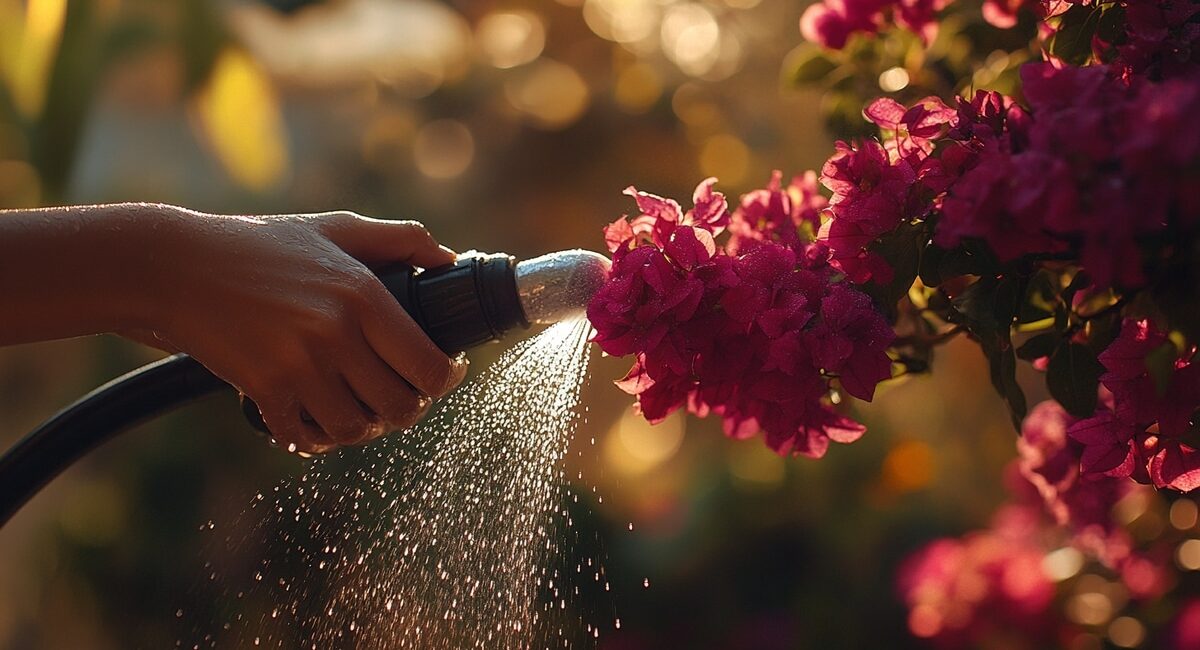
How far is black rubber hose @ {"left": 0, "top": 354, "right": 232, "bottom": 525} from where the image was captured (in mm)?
528

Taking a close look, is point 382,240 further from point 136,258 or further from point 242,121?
point 242,121

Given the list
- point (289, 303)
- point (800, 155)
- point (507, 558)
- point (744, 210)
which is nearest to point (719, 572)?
point (800, 155)

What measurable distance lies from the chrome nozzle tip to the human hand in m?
0.04

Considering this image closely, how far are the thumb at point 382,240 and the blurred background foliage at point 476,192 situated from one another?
33.8 inches

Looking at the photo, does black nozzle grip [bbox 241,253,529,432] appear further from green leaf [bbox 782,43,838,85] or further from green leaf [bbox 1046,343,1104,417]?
green leaf [bbox 782,43,838,85]

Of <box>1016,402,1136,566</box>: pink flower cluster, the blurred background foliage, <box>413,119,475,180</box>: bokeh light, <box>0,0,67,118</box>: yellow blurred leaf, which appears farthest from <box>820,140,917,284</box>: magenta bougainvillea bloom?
<box>413,119,475,180</box>: bokeh light

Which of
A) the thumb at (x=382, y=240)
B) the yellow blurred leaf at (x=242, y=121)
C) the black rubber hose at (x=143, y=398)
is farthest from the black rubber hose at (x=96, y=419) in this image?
the yellow blurred leaf at (x=242, y=121)

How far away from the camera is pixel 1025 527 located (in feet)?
3.71

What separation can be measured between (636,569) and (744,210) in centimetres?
88

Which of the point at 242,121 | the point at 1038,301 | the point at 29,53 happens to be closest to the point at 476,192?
the point at 242,121

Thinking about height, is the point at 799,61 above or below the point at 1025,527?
above

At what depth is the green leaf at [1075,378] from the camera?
49 centimetres

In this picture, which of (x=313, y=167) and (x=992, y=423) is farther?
(x=313, y=167)

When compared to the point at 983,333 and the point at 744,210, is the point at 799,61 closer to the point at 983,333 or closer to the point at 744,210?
the point at 744,210
